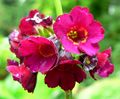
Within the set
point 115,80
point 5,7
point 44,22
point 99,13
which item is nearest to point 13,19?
point 5,7

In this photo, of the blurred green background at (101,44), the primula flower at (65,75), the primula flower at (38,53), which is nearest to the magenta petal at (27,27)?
the primula flower at (38,53)

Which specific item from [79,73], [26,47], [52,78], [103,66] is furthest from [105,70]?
[26,47]

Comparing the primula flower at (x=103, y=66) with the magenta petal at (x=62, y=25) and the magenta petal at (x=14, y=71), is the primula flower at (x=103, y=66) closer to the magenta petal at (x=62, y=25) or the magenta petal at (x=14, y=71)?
the magenta petal at (x=62, y=25)

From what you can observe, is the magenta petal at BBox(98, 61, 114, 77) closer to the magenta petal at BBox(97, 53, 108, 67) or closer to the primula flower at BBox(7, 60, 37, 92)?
the magenta petal at BBox(97, 53, 108, 67)

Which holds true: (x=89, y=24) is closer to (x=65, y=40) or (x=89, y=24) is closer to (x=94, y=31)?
(x=94, y=31)

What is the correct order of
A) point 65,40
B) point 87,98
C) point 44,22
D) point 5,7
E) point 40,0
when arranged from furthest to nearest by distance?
point 5,7, point 40,0, point 87,98, point 44,22, point 65,40

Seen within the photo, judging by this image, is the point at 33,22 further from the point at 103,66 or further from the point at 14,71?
the point at 103,66

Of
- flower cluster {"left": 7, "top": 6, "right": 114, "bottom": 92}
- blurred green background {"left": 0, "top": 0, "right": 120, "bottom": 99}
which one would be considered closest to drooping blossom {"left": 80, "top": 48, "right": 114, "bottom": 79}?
flower cluster {"left": 7, "top": 6, "right": 114, "bottom": 92}
